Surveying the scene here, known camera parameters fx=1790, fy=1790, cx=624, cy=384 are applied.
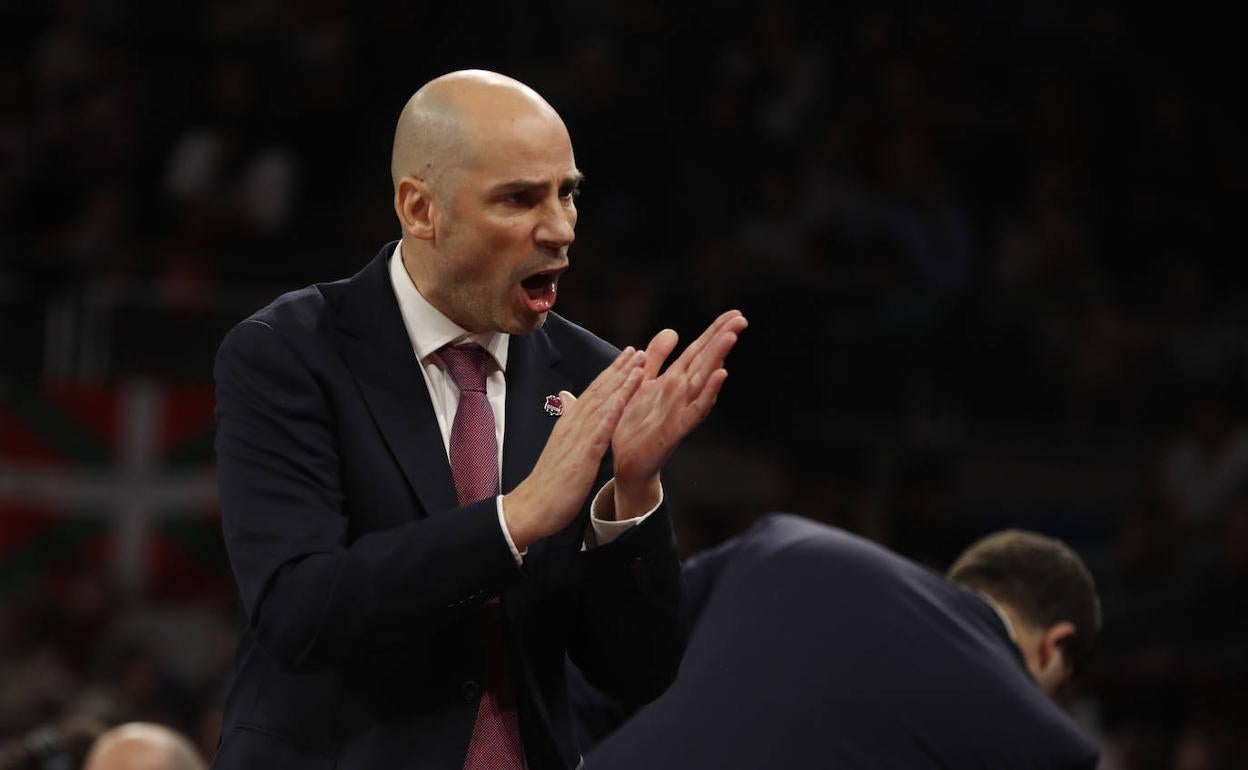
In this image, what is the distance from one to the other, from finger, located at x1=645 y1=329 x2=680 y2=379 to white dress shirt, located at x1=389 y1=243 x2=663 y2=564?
146 millimetres

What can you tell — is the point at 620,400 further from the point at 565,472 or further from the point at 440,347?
the point at 440,347

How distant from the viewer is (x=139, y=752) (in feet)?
11.0

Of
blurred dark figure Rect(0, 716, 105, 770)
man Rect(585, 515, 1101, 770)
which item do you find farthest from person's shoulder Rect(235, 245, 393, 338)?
blurred dark figure Rect(0, 716, 105, 770)

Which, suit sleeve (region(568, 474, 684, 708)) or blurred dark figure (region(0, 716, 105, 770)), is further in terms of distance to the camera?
blurred dark figure (region(0, 716, 105, 770))

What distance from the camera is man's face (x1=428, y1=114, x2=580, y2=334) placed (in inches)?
76.4

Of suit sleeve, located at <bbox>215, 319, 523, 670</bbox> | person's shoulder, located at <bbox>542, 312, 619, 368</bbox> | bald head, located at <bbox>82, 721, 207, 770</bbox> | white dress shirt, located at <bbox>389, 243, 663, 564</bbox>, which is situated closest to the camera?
suit sleeve, located at <bbox>215, 319, 523, 670</bbox>

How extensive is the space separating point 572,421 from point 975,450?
519 cm

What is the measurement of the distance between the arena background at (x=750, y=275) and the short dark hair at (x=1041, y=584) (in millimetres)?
1668

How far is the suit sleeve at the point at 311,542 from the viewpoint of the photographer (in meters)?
1.82

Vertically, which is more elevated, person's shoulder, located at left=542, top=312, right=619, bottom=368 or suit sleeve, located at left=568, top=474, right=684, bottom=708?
person's shoulder, located at left=542, top=312, right=619, bottom=368

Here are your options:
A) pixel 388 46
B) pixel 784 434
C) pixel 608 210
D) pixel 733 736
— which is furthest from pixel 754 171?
pixel 733 736

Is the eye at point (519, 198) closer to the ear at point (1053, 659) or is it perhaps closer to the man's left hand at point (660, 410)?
the man's left hand at point (660, 410)

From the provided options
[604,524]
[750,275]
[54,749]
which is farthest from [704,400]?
[750,275]

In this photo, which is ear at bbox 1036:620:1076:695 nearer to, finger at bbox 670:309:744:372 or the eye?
finger at bbox 670:309:744:372
